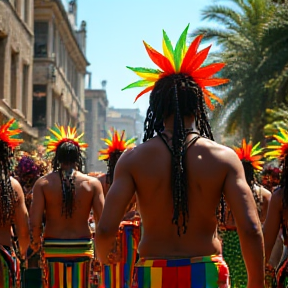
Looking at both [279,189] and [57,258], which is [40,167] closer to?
[57,258]

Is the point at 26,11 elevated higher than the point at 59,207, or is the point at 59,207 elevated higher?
the point at 26,11

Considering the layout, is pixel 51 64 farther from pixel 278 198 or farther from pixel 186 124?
pixel 186 124

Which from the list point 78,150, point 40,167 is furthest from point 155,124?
point 40,167

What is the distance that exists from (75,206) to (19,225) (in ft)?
3.01

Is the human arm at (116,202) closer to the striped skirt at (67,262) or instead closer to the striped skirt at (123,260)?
the striped skirt at (67,262)

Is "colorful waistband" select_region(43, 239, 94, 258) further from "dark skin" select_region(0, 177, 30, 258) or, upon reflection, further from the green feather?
the green feather

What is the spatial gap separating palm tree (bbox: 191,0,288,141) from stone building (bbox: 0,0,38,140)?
23.6 ft

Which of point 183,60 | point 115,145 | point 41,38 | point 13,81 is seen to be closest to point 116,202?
point 183,60

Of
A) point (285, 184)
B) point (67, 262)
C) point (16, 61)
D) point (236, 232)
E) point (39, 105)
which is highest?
point (16, 61)

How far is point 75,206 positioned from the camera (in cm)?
750

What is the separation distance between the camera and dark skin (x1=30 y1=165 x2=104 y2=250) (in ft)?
24.5

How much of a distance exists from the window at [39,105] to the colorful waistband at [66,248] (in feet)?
106

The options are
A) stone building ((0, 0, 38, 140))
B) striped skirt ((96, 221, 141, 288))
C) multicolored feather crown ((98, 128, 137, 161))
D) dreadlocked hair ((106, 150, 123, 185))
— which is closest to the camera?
striped skirt ((96, 221, 141, 288))

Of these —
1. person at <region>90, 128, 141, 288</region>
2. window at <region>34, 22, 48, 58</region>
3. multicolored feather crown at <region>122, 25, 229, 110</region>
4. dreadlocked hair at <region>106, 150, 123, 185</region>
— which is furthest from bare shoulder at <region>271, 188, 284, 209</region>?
window at <region>34, 22, 48, 58</region>
